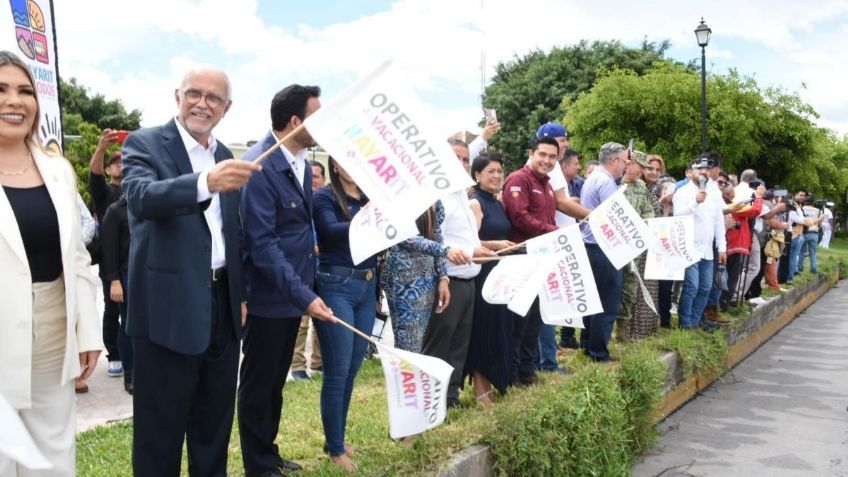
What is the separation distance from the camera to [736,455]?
5293 millimetres

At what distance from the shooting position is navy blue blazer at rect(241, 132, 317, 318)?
312 centimetres

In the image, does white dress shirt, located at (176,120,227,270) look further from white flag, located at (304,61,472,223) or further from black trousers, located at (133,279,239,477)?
white flag, located at (304,61,472,223)

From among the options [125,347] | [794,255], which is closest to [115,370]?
[125,347]

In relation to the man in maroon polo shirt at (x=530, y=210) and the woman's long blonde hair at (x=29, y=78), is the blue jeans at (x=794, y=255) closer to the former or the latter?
the man in maroon polo shirt at (x=530, y=210)

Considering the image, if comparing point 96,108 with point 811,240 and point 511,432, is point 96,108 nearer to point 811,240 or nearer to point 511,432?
point 811,240

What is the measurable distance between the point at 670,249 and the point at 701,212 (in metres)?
1.17

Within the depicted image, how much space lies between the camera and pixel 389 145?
286 cm

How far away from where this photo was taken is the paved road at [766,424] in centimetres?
507

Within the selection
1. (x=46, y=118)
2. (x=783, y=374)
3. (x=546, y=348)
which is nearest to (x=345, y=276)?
(x=46, y=118)

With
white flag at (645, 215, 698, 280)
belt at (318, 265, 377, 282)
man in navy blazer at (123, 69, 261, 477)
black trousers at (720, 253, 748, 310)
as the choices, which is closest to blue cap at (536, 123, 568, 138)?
white flag at (645, 215, 698, 280)

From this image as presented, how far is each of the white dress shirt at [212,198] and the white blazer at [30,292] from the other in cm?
44

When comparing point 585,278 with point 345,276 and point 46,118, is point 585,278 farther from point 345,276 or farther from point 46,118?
point 46,118

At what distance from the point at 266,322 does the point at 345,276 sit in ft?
1.59

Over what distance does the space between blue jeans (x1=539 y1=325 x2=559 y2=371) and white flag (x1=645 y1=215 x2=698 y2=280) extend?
1229 mm
